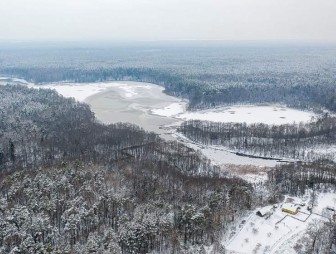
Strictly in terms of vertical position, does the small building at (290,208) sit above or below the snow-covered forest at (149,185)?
below

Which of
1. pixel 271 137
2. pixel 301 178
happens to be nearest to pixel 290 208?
pixel 301 178

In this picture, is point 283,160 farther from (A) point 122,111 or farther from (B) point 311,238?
(A) point 122,111

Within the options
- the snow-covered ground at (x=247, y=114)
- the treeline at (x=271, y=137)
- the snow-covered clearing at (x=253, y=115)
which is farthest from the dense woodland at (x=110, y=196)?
the snow-covered ground at (x=247, y=114)

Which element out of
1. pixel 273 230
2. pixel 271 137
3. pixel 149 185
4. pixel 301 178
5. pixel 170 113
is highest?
pixel 149 185

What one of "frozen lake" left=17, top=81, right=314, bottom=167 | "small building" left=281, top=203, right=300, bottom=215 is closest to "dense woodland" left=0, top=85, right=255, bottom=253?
"small building" left=281, top=203, right=300, bottom=215

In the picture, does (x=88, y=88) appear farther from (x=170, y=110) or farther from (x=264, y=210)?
(x=264, y=210)

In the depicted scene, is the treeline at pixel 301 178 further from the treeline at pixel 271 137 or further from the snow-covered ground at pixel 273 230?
the treeline at pixel 271 137

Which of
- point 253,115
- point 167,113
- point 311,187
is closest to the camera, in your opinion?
point 311,187
